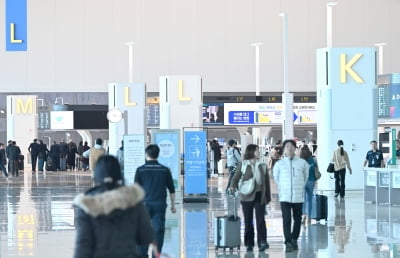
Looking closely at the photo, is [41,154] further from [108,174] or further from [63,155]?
[108,174]

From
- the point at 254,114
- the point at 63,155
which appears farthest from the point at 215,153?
the point at 63,155

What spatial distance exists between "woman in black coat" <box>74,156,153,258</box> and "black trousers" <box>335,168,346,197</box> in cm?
1755

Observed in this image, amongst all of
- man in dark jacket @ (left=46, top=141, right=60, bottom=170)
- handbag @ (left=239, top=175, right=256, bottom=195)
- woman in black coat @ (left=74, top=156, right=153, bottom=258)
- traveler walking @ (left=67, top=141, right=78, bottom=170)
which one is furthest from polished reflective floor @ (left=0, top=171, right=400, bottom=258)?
traveler walking @ (left=67, top=141, right=78, bottom=170)

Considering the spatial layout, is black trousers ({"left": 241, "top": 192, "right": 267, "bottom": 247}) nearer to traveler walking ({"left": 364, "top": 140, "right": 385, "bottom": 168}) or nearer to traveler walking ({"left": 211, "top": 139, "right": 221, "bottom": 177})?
traveler walking ({"left": 364, "top": 140, "right": 385, "bottom": 168})

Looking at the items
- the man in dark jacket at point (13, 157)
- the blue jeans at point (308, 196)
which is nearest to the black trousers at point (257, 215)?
the blue jeans at point (308, 196)

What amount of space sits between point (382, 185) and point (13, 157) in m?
20.5

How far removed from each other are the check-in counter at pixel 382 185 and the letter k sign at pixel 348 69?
5086 millimetres

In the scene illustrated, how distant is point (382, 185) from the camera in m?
21.8

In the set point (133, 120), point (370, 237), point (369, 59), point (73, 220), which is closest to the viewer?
point (370, 237)

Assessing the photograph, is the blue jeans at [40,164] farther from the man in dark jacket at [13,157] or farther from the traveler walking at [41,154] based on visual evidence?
the man in dark jacket at [13,157]

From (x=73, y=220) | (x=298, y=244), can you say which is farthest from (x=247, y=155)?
(x=73, y=220)

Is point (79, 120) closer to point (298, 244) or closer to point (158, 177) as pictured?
point (298, 244)

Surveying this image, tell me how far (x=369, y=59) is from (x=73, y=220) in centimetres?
1236

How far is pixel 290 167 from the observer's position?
1240 centimetres
